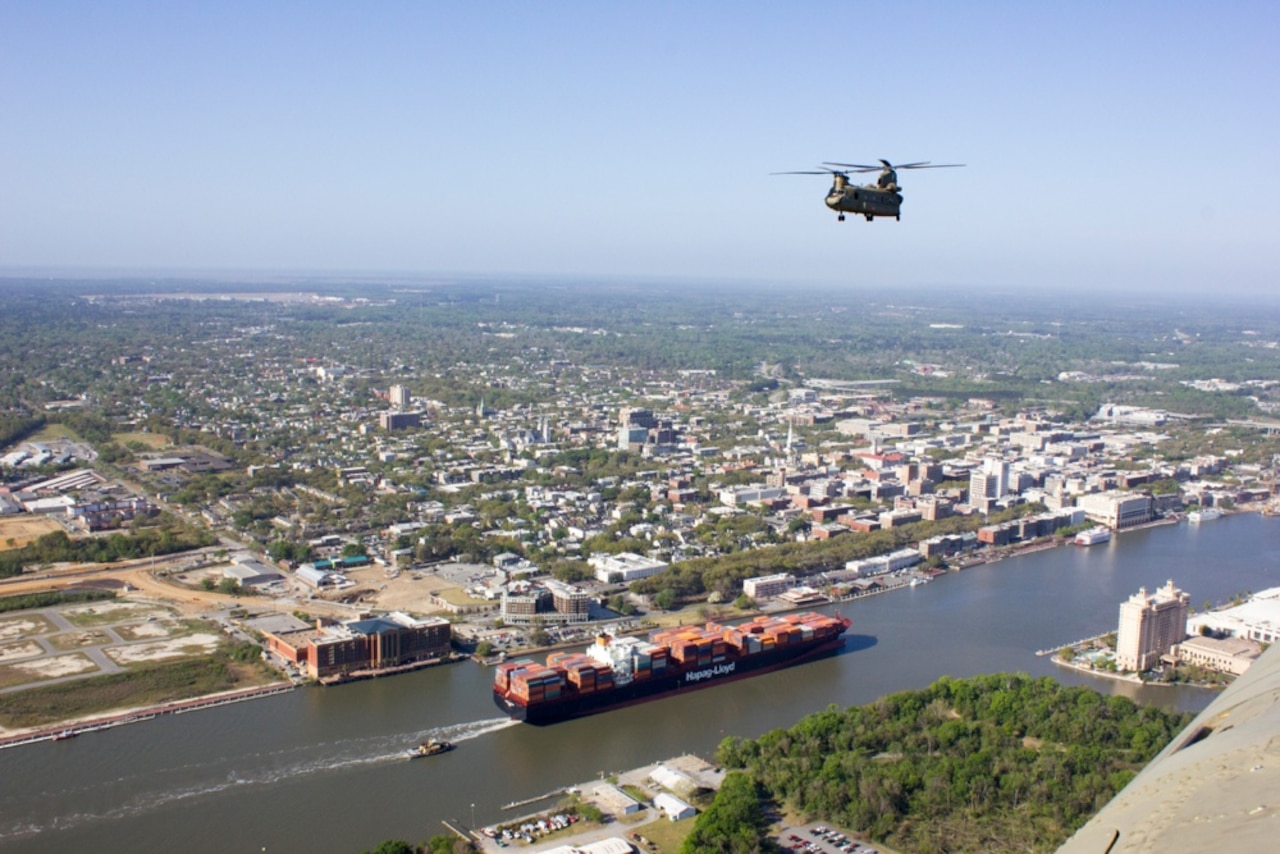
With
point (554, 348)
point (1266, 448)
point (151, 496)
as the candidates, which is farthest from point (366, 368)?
point (1266, 448)

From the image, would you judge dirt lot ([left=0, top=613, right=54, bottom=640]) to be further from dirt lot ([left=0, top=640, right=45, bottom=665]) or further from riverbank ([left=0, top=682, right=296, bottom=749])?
riverbank ([left=0, top=682, right=296, bottom=749])

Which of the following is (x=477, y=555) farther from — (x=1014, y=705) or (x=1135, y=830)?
(x=1135, y=830)

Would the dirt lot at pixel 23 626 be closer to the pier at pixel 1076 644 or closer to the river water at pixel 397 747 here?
the river water at pixel 397 747

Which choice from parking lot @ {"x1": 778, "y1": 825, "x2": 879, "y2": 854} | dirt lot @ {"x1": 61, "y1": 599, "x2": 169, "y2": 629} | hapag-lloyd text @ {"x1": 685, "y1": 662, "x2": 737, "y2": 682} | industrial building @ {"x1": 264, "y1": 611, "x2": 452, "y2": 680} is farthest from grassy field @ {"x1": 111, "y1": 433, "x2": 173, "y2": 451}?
parking lot @ {"x1": 778, "y1": 825, "x2": 879, "y2": 854}

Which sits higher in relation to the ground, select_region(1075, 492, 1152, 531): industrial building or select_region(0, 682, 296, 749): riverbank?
select_region(1075, 492, 1152, 531): industrial building

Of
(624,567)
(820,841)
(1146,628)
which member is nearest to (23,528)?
(624,567)

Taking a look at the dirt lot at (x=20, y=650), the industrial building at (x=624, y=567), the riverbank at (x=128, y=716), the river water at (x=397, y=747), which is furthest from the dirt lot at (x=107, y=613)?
the industrial building at (x=624, y=567)
